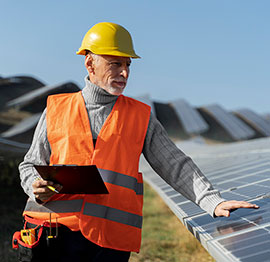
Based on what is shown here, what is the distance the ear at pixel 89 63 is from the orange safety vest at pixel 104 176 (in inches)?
11.7

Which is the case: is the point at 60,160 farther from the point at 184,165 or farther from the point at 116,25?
the point at 116,25

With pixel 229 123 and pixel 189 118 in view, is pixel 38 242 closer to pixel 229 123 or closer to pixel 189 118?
pixel 189 118

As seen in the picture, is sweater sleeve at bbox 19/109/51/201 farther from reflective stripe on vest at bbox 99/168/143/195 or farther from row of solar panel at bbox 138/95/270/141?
row of solar panel at bbox 138/95/270/141

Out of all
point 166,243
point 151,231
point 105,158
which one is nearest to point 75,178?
point 105,158

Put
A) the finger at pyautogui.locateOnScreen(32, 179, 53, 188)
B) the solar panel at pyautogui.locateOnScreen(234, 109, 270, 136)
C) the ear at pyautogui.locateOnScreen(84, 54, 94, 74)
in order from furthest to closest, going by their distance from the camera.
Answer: the solar panel at pyautogui.locateOnScreen(234, 109, 270, 136) → the ear at pyautogui.locateOnScreen(84, 54, 94, 74) → the finger at pyautogui.locateOnScreen(32, 179, 53, 188)

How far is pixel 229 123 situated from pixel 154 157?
111ft

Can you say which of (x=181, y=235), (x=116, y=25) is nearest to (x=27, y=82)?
(x=181, y=235)

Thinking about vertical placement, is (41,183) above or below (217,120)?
above

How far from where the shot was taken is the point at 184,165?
8.13 ft

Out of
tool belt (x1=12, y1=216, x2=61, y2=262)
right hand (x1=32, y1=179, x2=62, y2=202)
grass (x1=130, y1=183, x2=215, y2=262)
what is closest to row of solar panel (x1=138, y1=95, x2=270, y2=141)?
grass (x1=130, y1=183, x2=215, y2=262)

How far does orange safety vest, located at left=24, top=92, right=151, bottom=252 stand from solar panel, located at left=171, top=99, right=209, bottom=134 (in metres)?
29.9

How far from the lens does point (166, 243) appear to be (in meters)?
7.00

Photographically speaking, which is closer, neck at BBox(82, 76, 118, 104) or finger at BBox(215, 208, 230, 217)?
finger at BBox(215, 208, 230, 217)

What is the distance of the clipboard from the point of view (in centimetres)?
199
